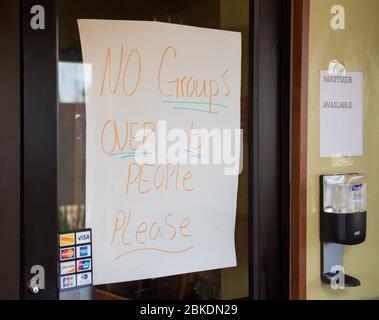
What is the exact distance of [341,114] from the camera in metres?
1.69

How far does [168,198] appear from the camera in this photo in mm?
1497

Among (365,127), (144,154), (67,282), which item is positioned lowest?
(67,282)

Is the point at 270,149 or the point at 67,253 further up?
the point at 270,149

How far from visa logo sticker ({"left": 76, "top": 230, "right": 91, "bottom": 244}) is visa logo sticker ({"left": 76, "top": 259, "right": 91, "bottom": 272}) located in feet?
0.19

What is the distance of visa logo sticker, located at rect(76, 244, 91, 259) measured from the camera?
1.40 m

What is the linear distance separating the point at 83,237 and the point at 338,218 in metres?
0.88

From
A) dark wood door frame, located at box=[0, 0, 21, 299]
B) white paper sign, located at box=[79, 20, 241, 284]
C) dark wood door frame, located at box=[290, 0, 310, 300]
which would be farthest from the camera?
dark wood door frame, located at box=[290, 0, 310, 300]

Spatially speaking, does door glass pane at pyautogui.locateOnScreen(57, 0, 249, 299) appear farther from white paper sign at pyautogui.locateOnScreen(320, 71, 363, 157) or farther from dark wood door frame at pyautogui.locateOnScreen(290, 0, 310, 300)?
white paper sign at pyautogui.locateOnScreen(320, 71, 363, 157)

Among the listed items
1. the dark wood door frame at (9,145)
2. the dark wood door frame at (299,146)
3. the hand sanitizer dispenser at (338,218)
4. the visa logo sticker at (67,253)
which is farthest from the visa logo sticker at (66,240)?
the hand sanitizer dispenser at (338,218)

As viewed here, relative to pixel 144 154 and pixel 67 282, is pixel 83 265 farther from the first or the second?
pixel 144 154

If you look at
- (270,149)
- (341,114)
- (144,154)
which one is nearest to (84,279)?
(144,154)

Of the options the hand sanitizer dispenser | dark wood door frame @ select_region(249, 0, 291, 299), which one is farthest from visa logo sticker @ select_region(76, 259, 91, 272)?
the hand sanitizer dispenser

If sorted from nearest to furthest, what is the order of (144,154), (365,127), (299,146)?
(144,154)
(299,146)
(365,127)
